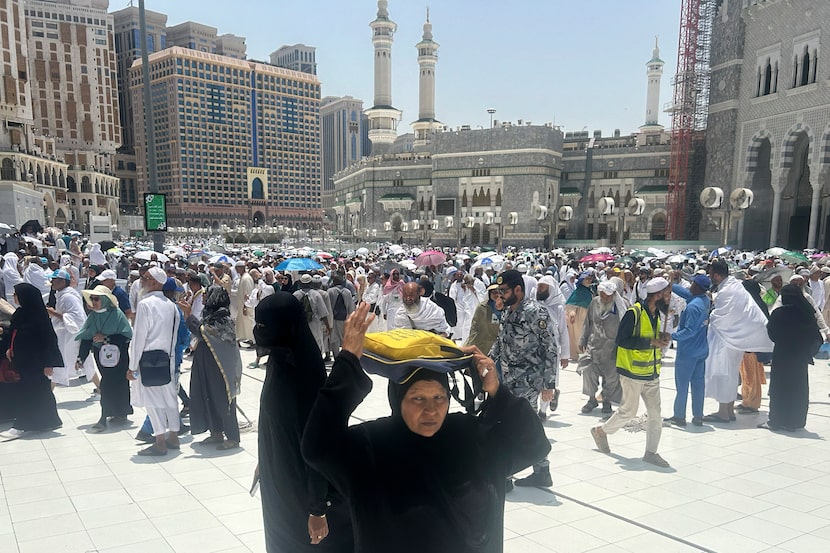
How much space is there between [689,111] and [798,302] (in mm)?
36955

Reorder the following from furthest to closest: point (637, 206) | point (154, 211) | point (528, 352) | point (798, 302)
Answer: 1. point (637, 206)
2. point (154, 211)
3. point (798, 302)
4. point (528, 352)

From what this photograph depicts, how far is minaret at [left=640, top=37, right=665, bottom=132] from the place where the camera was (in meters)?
58.8

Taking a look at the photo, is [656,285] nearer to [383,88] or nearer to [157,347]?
[157,347]

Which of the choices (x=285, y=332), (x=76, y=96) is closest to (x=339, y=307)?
(x=285, y=332)

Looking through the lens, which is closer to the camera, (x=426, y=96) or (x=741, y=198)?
(x=741, y=198)

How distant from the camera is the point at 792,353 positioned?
5477mm

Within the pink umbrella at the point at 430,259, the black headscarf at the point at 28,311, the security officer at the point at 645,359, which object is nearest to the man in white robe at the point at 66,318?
Result: the black headscarf at the point at 28,311

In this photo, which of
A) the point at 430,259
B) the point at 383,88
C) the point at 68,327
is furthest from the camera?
the point at 383,88

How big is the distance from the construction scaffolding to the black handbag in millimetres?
39602

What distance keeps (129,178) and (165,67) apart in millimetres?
19192

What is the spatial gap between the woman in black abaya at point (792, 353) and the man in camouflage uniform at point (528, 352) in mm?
2891

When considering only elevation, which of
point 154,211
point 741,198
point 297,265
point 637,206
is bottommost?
point 297,265

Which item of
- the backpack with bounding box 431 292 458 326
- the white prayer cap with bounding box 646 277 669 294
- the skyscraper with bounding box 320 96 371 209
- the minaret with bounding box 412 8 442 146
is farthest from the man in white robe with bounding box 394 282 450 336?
the skyscraper with bounding box 320 96 371 209

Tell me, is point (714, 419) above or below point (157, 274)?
below
